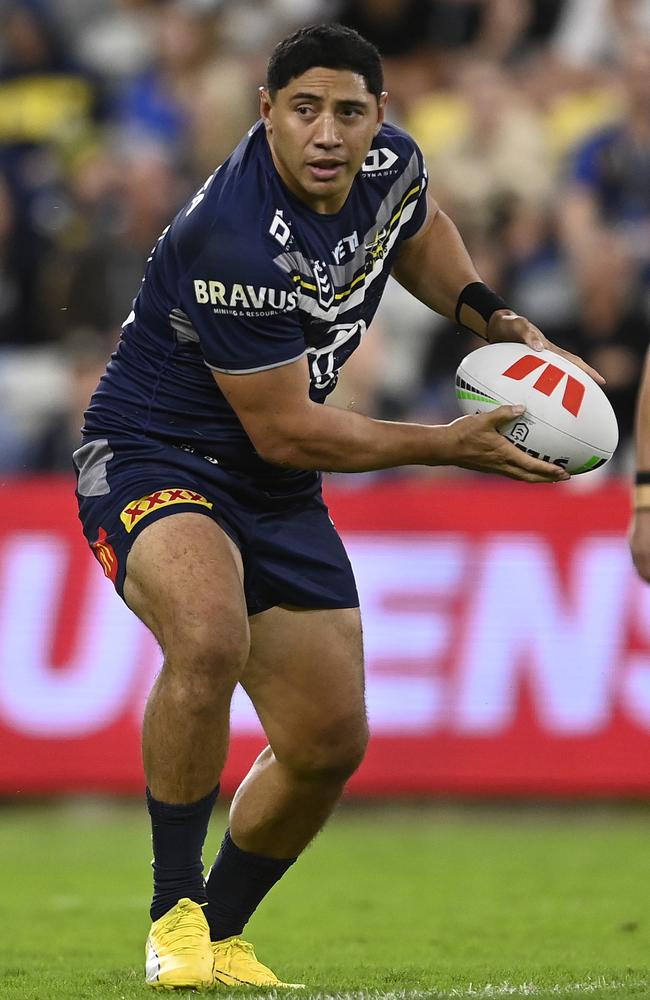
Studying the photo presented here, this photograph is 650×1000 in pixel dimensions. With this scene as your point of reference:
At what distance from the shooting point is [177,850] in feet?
14.5

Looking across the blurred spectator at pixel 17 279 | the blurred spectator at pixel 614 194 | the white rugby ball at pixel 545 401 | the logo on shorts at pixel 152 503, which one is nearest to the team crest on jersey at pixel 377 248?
the white rugby ball at pixel 545 401

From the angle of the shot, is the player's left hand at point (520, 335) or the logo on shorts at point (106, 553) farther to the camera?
the player's left hand at point (520, 335)

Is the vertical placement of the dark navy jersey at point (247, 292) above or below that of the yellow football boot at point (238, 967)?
above

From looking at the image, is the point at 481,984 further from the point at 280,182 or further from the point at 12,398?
the point at 12,398

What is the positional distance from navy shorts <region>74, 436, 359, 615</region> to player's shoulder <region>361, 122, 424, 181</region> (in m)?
0.92

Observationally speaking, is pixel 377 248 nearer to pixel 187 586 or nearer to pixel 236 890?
pixel 187 586

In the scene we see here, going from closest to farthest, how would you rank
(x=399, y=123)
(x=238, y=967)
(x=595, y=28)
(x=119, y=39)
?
(x=238, y=967) → (x=399, y=123) → (x=595, y=28) → (x=119, y=39)

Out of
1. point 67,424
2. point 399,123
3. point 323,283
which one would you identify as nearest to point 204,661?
point 323,283

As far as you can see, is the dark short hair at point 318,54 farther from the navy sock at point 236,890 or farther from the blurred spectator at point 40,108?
the blurred spectator at point 40,108

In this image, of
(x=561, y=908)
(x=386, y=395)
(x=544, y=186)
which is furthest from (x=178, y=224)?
(x=544, y=186)

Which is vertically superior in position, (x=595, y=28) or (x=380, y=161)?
(x=595, y=28)

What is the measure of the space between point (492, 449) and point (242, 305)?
2.49 feet

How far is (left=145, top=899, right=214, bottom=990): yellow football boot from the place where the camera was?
4.32 meters

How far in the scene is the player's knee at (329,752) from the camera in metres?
4.73
